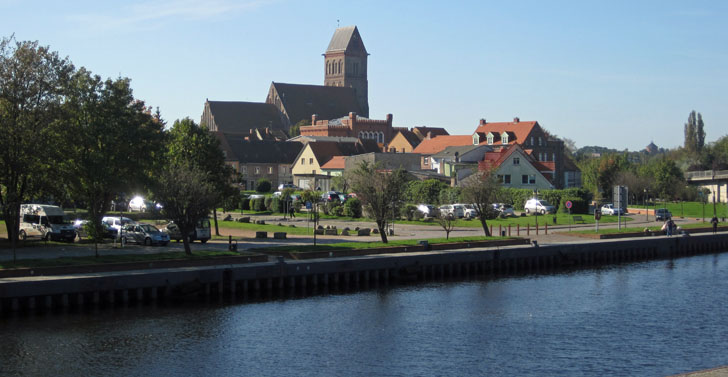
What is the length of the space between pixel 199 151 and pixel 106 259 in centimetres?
2172

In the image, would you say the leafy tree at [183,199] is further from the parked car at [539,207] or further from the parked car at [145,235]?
the parked car at [539,207]

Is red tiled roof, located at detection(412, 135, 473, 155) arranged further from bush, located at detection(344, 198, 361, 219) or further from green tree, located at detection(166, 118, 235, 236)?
green tree, located at detection(166, 118, 235, 236)

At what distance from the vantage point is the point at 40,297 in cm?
4000

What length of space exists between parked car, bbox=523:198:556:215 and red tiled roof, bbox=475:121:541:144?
4570 cm

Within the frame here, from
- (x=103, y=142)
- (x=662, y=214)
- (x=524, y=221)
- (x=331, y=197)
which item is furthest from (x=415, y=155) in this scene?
(x=103, y=142)

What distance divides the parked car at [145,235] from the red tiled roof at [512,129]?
86817 mm

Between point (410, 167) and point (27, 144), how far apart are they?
8265 cm

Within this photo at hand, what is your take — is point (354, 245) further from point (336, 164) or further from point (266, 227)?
point (336, 164)

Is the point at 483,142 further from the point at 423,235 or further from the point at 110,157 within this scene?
the point at 110,157

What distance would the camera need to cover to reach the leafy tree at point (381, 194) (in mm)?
57125

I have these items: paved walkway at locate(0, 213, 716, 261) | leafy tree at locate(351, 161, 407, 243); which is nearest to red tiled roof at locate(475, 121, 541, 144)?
paved walkway at locate(0, 213, 716, 261)

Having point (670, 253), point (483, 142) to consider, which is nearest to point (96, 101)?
point (670, 253)

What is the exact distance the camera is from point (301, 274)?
48844 millimetres

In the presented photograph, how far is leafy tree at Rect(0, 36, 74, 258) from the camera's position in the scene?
51.8m
